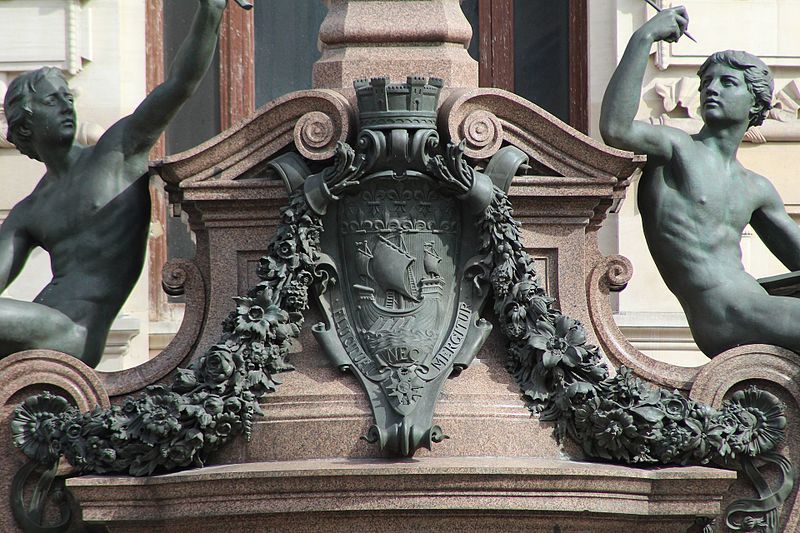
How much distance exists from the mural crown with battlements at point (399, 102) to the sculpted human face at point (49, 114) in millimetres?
1771

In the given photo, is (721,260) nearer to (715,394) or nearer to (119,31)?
(715,394)

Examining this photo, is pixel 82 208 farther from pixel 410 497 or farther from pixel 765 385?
pixel 765 385

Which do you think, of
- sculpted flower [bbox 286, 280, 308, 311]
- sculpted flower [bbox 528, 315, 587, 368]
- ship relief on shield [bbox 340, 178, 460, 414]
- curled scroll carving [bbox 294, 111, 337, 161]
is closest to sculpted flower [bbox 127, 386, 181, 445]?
sculpted flower [bbox 286, 280, 308, 311]

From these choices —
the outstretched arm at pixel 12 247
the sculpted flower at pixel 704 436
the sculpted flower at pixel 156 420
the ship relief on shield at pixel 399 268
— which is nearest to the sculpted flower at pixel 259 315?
the ship relief on shield at pixel 399 268

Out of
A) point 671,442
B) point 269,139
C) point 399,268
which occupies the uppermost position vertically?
point 269,139

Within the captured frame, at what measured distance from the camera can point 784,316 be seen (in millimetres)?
13477

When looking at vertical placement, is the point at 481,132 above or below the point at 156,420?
above

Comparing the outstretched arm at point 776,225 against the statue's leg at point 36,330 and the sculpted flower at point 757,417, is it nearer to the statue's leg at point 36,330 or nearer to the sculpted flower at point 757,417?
the sculpted flower at point 757,417

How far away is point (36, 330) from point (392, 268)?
1.88 meters

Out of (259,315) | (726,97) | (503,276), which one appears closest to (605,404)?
(503,276)

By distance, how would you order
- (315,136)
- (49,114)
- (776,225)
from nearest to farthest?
1. (315,136)
2. (49,114)
3. (776,225)

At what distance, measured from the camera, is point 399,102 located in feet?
42.7

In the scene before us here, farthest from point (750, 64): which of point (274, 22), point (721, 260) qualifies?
point (274, 22)

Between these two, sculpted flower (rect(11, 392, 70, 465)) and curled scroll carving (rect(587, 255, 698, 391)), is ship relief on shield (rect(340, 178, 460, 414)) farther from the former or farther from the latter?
sculpted flower (rect(11, 392, 70, 465))
